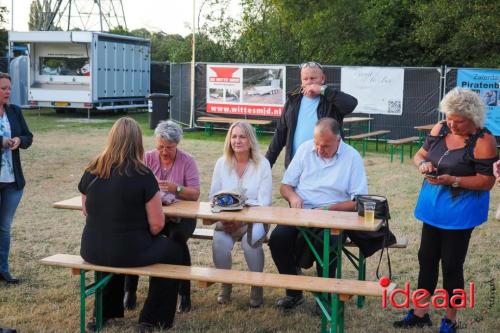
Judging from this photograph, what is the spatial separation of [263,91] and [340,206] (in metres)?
12.0

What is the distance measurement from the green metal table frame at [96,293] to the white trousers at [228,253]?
2.71ft

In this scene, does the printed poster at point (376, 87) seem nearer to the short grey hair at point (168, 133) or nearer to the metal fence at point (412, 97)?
the metal fence at point (412, 97)

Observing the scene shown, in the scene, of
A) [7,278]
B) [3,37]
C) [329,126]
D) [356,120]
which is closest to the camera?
[329,126]

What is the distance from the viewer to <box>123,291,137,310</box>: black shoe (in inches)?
196

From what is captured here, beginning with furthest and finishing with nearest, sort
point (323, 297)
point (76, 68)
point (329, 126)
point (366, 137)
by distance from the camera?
point (76, 68) < point (366, 137) < point (329, 126) < point (323, 297)

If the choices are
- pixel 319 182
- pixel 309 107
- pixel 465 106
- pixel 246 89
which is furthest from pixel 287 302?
pixel 246 89

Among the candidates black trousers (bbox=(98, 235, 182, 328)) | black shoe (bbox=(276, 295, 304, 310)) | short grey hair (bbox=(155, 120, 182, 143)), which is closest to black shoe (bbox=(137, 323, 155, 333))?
black trousers (bbox=(98, 235, 182, 328))

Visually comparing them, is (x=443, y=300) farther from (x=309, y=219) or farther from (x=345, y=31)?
(x=345, y=31)

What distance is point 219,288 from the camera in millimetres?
5465

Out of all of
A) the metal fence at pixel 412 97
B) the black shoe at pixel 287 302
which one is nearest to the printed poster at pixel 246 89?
the metal fence at pixel 412 97

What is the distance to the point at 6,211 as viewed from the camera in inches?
212

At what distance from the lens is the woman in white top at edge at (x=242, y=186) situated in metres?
5.03

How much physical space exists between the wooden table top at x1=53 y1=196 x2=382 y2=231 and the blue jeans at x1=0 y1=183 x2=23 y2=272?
0.77 m

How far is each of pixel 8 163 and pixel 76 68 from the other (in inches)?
661
